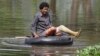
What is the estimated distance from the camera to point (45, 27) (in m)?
16.6

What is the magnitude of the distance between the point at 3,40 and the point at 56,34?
6.51 feet

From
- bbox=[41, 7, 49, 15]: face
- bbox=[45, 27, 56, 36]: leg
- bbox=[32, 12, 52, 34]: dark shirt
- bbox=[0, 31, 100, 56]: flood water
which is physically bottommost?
bbox=[0, 31, 100, 56]: flood water

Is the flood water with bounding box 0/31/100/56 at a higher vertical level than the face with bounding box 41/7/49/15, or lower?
lower

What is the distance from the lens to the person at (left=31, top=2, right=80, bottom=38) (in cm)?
1620

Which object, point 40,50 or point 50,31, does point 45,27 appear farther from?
point 40,50

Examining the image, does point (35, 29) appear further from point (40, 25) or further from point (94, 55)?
point (94, 55)

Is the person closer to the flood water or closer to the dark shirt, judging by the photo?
the dark shirt

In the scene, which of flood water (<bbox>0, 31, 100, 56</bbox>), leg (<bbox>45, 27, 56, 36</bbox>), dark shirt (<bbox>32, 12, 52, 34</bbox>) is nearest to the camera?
flood water (<bbox>0, 31, 100, 56</bbox>)

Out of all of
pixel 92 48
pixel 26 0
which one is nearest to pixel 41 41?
pixel 92 48

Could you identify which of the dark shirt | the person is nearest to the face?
the person

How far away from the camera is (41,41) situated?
52.6ft

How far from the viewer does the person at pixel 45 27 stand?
16.2m

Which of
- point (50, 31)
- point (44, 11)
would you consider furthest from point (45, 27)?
point (44, 11)

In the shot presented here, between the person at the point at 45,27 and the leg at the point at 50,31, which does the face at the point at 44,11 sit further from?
the leg at the point at 50,31
